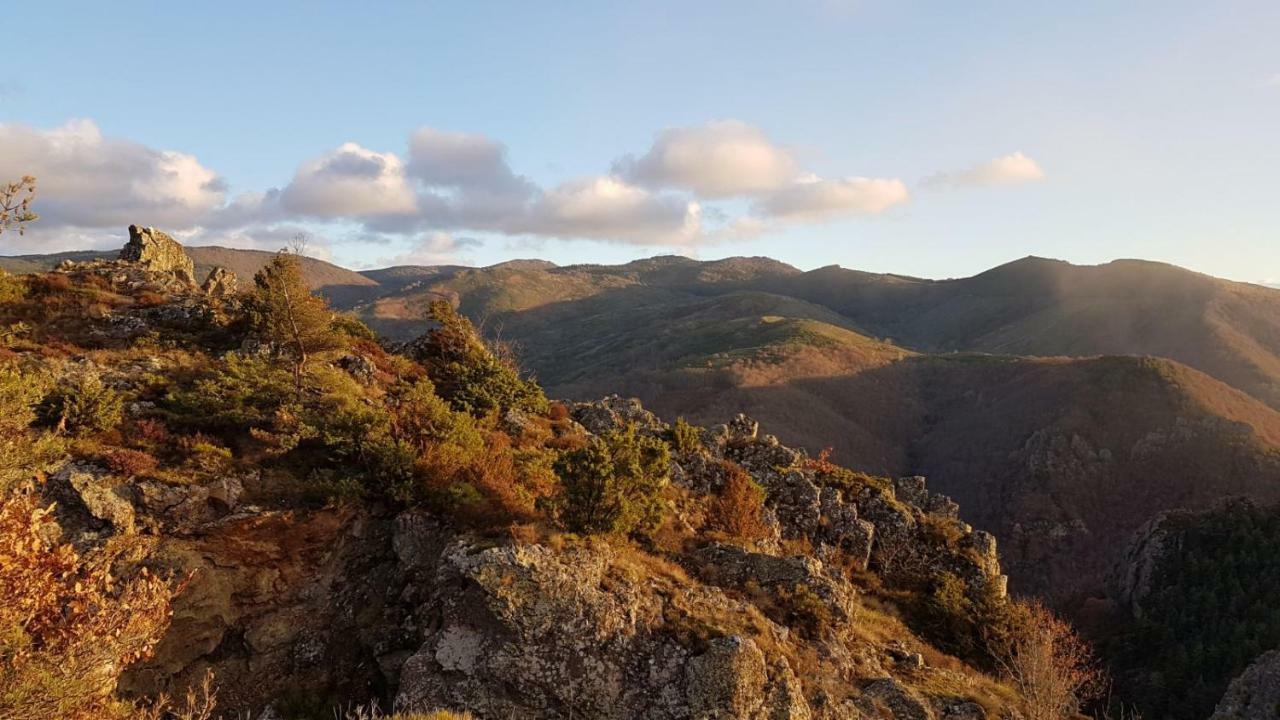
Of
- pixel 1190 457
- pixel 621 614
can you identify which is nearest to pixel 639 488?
pixel 621 614

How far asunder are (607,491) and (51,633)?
31.2ft

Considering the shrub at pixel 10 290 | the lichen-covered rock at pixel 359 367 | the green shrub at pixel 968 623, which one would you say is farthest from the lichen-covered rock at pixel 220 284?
the green shrub at pixel 968 623

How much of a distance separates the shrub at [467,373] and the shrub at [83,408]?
866 cm

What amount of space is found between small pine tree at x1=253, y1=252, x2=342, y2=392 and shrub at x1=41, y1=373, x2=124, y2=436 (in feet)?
15.5

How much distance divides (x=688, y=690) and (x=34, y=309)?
79.1 feet

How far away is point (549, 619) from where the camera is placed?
11812 mm

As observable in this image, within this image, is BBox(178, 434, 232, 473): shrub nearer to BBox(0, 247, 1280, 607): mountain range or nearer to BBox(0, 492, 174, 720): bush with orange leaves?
BBox(0, 492, 174, 720): bush with orange leaves

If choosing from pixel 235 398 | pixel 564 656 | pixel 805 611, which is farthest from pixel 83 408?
pixel 805 611

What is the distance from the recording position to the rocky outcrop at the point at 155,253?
91.2ft

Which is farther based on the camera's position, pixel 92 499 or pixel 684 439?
→ pixel 684 439

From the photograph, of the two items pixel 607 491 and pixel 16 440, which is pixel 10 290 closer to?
pixel 16 440

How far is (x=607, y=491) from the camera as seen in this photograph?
1465 cm

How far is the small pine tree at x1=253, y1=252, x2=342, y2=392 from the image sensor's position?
1941 cm

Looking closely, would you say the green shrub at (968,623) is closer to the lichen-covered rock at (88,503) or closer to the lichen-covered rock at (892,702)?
the lichen-covered rock at (892,702)
